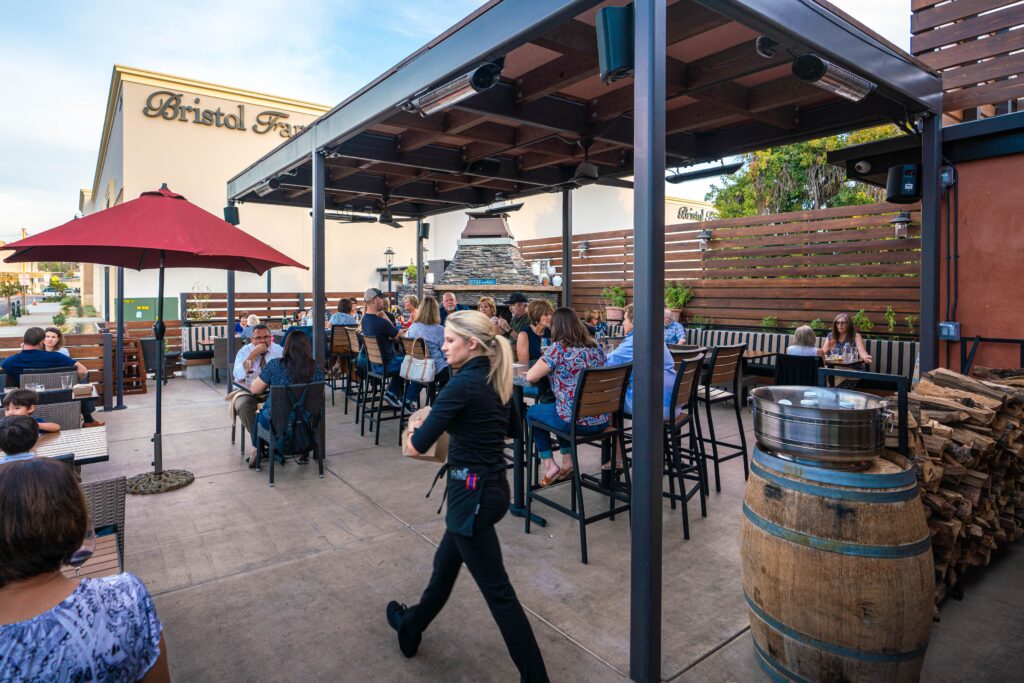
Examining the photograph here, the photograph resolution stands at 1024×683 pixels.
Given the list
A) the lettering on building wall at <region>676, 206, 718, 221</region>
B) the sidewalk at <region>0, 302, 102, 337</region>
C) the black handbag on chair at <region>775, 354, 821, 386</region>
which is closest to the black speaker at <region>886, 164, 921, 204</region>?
the black handbag on chair at <region>775, 354, 821, 386</region>

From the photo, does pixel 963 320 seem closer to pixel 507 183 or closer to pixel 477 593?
pixel 477 593

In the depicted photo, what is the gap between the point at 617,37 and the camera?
2.32 metres

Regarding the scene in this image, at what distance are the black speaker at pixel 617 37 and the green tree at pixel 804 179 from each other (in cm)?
1268

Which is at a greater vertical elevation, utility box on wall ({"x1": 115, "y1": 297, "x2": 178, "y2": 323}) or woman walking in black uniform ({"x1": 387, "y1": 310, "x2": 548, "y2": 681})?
utility box on wall ({"x1": 115, "y1": 297, "x2": 178, "y2": 323})

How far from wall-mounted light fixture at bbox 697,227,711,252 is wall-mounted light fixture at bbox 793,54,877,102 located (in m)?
6.00

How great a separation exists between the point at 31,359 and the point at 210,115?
507 inches

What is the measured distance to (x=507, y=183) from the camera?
813cm

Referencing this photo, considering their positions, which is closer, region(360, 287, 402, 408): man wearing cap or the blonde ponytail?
the blonde ponytail

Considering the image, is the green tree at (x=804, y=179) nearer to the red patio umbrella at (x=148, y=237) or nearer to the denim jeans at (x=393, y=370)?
the denim jeans at (x=393, y=370)

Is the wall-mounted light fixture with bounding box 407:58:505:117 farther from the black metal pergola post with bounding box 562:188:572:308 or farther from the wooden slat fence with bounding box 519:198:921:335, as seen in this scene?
the wooden slat fence with bounding box 519:198:921:335

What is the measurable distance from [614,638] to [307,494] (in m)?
2.58

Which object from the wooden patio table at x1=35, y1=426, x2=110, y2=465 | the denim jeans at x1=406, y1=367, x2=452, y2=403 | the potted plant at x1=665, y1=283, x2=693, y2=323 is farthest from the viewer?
the potted plant at x1=665, y1=283, x2=693, y2=323

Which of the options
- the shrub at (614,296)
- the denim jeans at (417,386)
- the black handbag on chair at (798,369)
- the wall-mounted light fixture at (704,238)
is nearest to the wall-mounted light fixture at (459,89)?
the denim jeans at (417,386)

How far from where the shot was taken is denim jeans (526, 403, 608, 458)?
11.1ft
